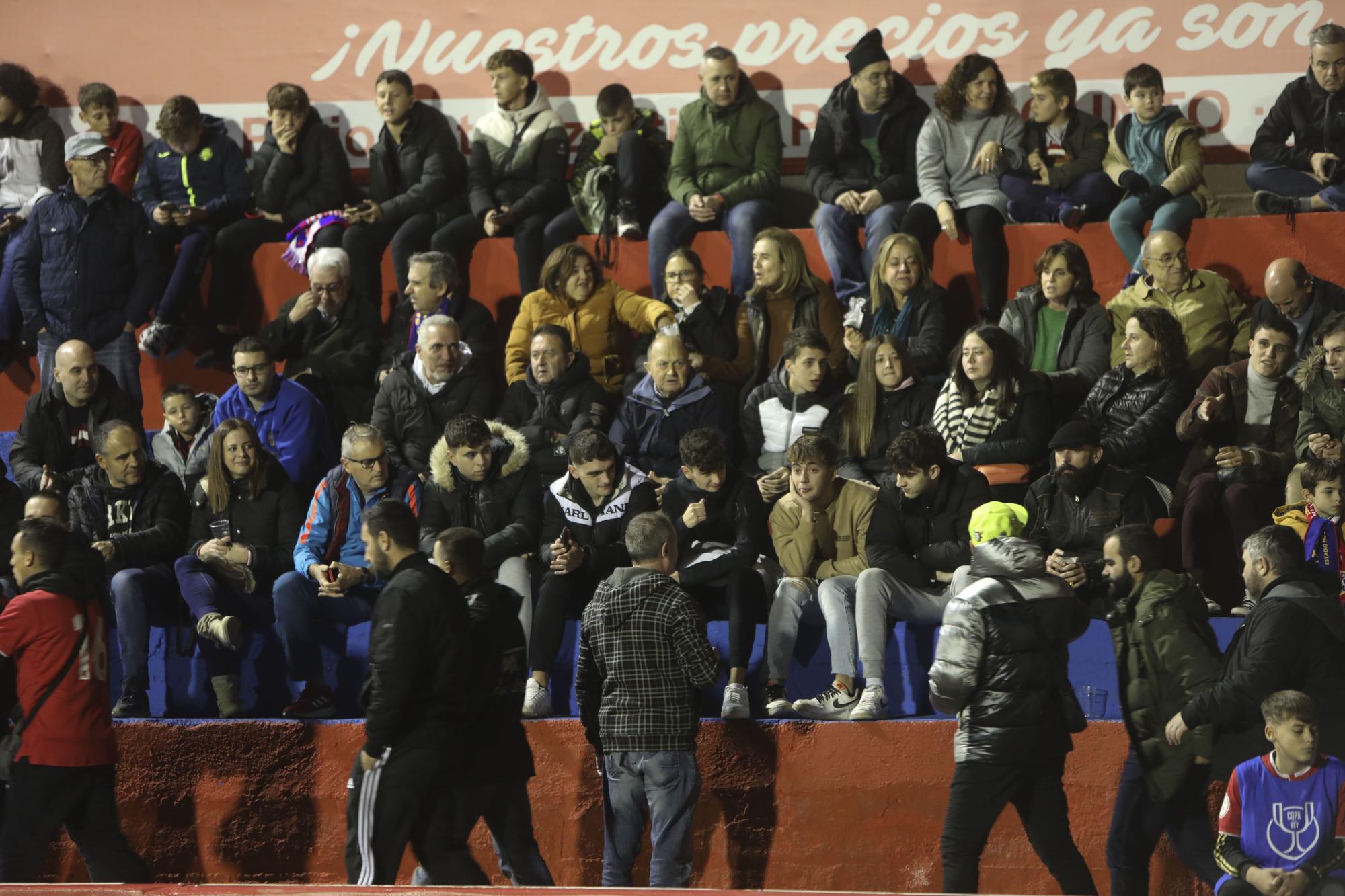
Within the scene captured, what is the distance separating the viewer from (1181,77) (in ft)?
37.8

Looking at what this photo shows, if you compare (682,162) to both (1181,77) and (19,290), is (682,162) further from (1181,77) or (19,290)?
(19,290)

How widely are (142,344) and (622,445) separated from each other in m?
3.59

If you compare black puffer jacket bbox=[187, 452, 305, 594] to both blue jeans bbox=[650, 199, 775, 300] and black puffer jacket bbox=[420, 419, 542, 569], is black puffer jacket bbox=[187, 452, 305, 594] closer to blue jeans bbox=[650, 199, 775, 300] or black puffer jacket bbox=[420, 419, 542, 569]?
black puffer jacket bbox=[420, 419, 542, 569]

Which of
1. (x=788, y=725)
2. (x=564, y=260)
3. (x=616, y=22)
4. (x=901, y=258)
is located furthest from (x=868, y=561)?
(x=616, y=22)

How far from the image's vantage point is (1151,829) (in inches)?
268

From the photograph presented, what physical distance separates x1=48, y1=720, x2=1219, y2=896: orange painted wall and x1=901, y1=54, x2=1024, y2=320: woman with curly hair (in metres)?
3.74

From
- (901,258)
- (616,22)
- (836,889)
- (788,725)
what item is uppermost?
(616,22)

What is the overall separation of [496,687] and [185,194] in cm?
603

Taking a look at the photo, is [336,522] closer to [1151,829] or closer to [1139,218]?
[1151,829]

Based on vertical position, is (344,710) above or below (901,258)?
below

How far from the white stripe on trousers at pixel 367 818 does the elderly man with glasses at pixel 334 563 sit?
195cm

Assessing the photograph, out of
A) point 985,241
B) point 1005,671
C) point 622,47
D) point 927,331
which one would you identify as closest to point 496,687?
point 1005,671

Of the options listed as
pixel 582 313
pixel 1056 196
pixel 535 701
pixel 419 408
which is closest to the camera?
pixel 535 701

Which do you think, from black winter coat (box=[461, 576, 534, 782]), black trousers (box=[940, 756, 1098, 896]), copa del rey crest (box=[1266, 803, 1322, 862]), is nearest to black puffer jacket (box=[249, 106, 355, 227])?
black winter coat (box=[461, 576, 534, 782])
